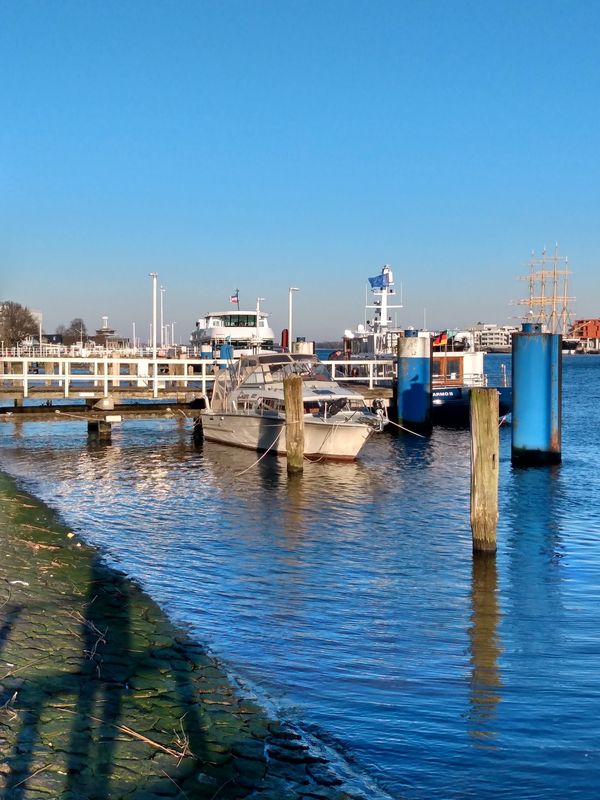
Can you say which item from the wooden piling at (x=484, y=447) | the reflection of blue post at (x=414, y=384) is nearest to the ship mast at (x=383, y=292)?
the reflection of blue post at (x=414, y=384)

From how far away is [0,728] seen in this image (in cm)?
627

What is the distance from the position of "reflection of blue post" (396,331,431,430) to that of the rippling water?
34.3ft

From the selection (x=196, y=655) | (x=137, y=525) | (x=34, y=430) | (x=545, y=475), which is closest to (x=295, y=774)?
(x=196, y=655)

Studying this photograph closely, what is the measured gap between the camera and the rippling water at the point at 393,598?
24.8 ft

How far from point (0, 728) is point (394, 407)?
32.8 meters

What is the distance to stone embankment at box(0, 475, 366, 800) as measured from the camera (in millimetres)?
5887

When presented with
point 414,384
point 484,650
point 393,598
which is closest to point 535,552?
point 393,598

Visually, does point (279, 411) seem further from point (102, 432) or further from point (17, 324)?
point (17, 324)

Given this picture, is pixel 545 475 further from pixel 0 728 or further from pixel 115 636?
pixel 0 728

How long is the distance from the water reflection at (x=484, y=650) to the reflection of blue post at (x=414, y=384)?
22.4 metres

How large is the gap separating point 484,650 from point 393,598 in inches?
96.5

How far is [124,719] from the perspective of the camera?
681cm

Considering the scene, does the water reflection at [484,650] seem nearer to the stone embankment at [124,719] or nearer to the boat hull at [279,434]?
the stone embankment at [124,719]

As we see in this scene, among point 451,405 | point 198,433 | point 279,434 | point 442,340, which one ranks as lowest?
point 198,433
